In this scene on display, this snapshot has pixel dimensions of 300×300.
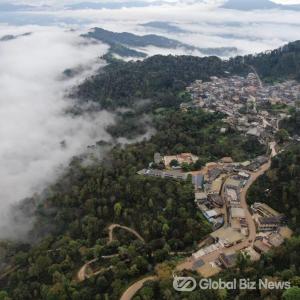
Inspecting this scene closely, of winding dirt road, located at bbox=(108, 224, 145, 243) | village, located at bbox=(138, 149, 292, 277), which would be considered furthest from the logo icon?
winding dirt road, located at bbox=(108, 224, 145, 243)

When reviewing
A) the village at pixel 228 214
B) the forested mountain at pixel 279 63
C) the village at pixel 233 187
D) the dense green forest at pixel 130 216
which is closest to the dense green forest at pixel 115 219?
the dense green forest at pixel 130 216

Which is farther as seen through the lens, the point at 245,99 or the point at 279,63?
the point at 279,63

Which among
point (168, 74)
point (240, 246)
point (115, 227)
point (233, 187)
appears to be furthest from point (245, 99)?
point (240, 246)

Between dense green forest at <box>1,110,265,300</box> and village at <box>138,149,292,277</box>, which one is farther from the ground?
village at <box>138,149,292,277</box>

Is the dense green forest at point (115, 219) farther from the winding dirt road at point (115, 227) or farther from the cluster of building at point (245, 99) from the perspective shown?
the cluster of building at point (245, 99)

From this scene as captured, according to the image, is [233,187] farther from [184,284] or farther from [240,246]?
[184,284]

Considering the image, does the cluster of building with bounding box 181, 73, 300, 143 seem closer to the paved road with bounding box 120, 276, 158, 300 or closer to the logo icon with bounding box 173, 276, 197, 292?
the paved road with bounding box 120, 276, 158, 300
